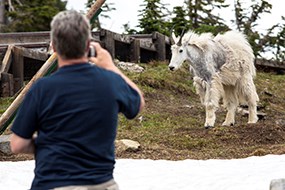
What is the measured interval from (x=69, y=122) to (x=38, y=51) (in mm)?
12266

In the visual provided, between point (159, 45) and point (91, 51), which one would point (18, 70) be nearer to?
point (159, 45)

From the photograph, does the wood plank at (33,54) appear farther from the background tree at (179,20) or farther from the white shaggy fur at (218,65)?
the background tree at (179,20)

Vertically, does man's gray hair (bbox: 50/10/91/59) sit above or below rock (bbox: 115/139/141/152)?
above

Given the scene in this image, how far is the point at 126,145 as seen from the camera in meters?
9.57

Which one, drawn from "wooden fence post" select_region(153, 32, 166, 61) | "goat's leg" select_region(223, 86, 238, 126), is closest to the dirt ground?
"goat's leg" select_region(223, 86, 238, 126)

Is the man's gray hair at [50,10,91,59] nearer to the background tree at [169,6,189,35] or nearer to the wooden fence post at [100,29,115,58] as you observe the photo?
the wooden fence post at [100,29,115,58]

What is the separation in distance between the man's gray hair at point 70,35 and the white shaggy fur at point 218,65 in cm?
918

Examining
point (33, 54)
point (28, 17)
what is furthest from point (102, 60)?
point (28, 17)

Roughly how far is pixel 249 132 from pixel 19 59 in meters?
5.86

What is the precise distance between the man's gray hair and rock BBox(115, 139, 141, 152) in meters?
6.16

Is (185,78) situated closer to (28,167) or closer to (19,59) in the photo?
(19,59)

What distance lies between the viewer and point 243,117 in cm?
1443

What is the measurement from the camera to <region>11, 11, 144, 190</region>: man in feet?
11.1

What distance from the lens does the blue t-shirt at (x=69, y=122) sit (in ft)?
11.2
